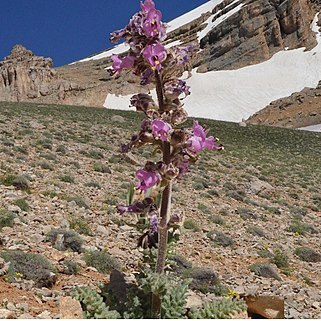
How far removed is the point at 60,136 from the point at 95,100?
5996 centimetres

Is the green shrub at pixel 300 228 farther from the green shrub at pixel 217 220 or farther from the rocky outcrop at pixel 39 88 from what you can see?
the rocky outcrop at pixel 39 88

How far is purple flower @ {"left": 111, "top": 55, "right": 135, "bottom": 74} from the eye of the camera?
3.22m

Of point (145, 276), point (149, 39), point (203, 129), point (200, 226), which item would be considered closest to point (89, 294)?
point (145, 276)

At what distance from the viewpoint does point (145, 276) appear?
3521mm

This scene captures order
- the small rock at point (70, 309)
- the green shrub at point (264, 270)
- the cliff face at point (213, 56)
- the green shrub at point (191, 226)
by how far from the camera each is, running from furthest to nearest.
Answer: the cliff face at point (213, 56), the green shrub at point (191, 226), the green shrub at point (264, 270), the small rock at point (70, 309)

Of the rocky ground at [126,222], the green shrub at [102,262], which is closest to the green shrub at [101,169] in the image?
the rocky ground at [126,222]

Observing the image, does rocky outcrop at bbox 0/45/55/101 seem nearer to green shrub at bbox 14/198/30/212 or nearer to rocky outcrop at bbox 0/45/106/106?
rocky outcrop at bbox 0/45/106/106

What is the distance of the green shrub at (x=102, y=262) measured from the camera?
267 inches

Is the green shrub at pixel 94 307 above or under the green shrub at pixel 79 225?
under

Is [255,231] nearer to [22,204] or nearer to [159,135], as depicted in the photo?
[22,204]

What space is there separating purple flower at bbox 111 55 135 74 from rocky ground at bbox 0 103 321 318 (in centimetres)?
112

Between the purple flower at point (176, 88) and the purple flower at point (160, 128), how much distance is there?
24 cm

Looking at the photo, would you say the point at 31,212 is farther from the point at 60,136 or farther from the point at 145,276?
the point at 60,136

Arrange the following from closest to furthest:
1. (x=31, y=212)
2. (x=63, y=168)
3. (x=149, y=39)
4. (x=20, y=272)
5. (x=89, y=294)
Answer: (x=149, y=39) < (x=89, y=294) < (x=20, y=272) < (x=31, y=212) < (x=63, y=168)
